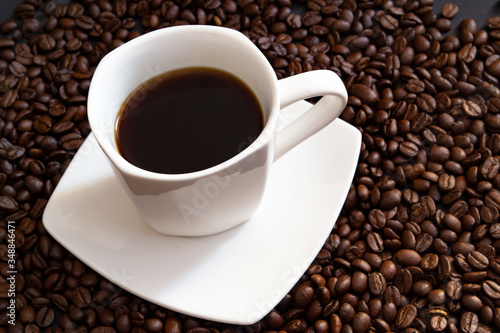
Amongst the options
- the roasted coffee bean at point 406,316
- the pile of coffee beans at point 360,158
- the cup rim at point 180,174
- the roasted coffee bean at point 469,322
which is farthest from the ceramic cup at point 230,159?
the roasted coffee bean at point 469,322

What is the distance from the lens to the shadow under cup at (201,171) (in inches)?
38.1

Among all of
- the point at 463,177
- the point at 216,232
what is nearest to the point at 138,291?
the point at 216,232

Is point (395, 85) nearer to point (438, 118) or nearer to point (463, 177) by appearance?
point (438, 118)

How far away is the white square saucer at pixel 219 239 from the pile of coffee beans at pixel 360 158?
0.17 metres

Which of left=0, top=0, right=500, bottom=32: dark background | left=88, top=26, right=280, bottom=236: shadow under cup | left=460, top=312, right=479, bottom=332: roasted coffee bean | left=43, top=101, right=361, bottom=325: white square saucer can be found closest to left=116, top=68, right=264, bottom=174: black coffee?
left=88, top=26, right=280, bottom=236: shadow under cup

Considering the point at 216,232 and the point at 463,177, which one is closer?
the point at 216,232

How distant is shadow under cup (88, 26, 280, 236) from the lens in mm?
968

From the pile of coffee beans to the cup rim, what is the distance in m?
0.52

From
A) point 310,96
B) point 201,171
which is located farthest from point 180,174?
point 310,96

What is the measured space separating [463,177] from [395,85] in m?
0.35

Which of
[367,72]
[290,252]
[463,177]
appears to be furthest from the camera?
[367,72]

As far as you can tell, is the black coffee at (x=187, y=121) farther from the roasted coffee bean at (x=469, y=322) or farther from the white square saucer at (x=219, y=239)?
the roasted coffee bean at (x=469, y=322)

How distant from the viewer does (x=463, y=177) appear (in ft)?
4.95

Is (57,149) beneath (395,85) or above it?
beneath
